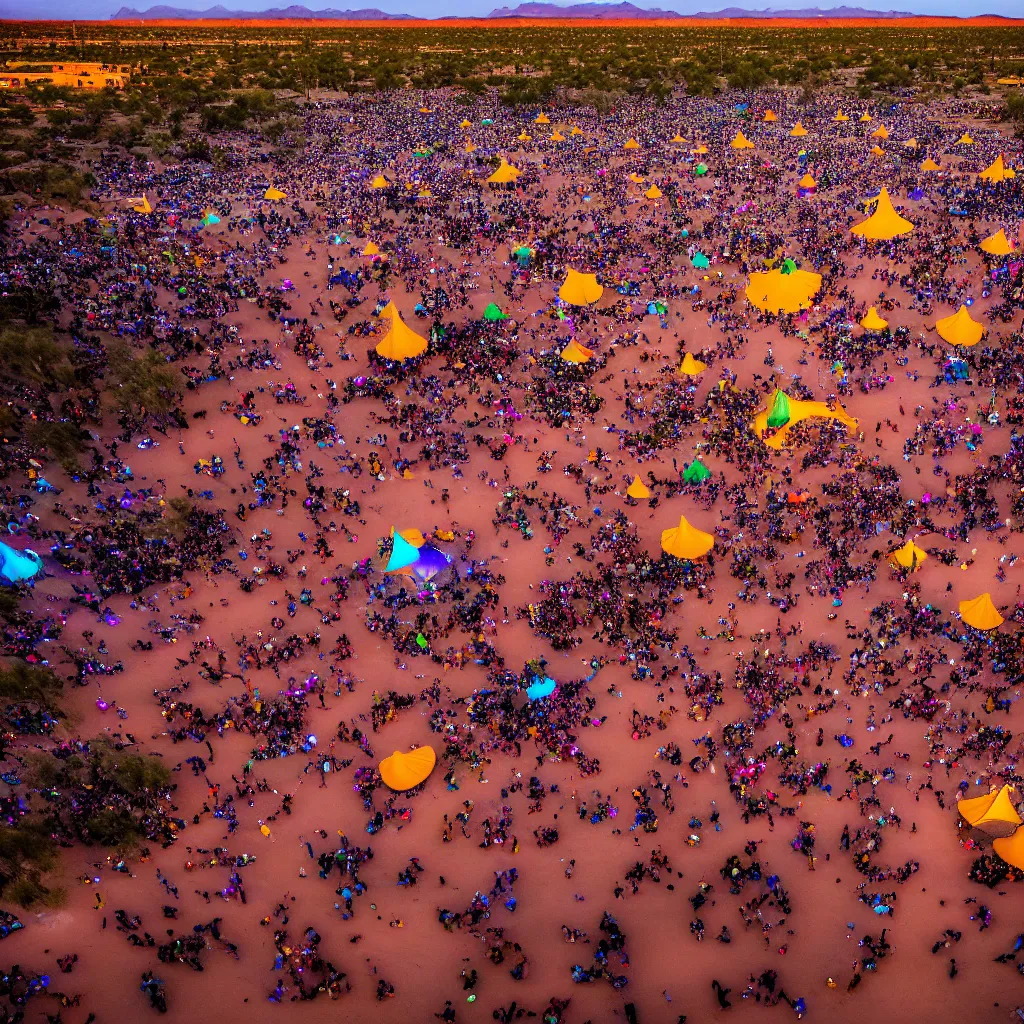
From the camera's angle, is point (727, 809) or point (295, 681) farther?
point (295, 681)

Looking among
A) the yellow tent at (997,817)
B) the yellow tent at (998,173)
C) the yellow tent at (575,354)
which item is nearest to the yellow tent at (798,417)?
the yellow tent at (575,354)

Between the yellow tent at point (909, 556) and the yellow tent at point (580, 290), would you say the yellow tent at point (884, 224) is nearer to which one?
the yellow tent at point (580, 290)

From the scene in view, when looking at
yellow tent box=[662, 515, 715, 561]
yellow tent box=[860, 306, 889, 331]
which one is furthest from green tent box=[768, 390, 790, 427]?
yellow tent box=[860, 306, 889, 331]

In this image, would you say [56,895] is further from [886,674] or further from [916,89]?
[916,89]

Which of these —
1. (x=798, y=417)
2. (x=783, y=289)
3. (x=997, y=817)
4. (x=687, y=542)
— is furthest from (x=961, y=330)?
(x=997, y=817)

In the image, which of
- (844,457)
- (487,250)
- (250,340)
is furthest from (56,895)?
(487,250)

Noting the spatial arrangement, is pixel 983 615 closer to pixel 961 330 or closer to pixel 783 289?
pixel 961 330

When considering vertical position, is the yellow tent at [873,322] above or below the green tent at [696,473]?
above
